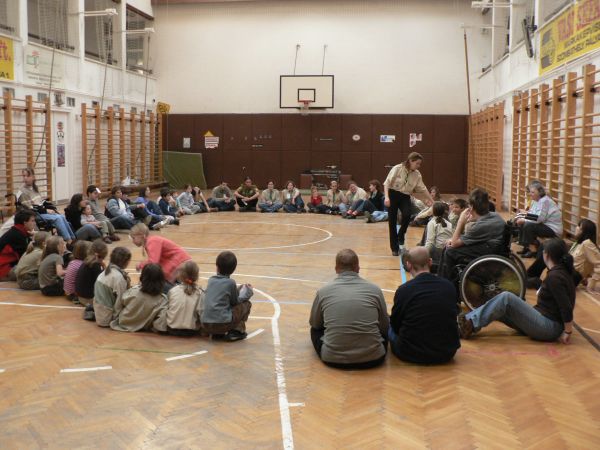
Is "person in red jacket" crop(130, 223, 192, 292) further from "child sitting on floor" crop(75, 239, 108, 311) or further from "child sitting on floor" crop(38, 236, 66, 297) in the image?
"child sitting on floor" crop(38, 236, 66, 297)

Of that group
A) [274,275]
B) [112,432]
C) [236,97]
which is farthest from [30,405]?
[236,97]

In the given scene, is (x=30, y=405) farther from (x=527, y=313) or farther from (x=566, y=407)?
(x=527, y=313)

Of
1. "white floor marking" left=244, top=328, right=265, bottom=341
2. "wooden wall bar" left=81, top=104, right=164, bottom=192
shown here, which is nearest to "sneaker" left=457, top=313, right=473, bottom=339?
"white floor marking" left=244, top=328, right=265, bottom=341

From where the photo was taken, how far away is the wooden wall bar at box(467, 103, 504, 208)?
17.6m

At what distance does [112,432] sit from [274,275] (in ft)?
17.4

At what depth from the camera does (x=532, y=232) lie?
390 inches

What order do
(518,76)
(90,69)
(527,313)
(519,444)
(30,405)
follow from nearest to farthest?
(519,444) → (30,405) → (527,313) → (518,76) → (90,69)

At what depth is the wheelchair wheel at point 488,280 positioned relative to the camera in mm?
6820

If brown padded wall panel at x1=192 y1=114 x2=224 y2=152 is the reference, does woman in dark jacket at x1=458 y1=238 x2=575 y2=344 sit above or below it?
below

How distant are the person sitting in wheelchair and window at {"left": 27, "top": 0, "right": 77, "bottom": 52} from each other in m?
13.4

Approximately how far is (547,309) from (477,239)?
1315 mm

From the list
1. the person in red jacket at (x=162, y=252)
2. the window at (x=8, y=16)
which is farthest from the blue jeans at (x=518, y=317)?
the window at (x=8, y=16)

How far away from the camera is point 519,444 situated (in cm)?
398

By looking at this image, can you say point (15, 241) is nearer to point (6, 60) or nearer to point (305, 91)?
point (6, 60)
